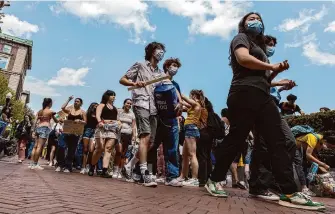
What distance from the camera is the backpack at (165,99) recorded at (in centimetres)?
493

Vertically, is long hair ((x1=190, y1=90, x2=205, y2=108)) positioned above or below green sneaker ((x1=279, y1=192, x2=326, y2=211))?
above

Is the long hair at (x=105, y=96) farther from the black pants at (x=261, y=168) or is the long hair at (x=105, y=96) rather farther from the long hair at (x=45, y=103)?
the black pants at (x=261, y=168)

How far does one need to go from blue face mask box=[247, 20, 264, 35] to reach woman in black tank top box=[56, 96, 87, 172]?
5.05 meters

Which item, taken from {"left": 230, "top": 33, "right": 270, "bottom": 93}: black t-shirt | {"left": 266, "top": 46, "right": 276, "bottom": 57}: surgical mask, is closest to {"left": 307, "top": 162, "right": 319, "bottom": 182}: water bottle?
{"left": 266, "top": 46, "right": 276, "bottom": 57}: surgical mask

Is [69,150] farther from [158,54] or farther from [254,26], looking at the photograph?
[254,26]

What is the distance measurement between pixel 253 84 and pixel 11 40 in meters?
71.9

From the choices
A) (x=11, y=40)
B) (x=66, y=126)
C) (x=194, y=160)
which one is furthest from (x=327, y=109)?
(x=11, y=40)

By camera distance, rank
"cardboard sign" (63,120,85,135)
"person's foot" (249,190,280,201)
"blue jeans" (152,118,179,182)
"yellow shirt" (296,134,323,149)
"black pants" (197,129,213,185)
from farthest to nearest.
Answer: "cardboard sign" (63,120,85,135) < "black pants" (197,129,213,185) < "yellow shirt" (296,134,323,149) < "blue jeans" (152,118,179,182) < "person's foot" (249,190,280,201)

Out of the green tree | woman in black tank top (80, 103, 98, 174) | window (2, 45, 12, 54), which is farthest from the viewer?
window (2, 45, 12, 54)

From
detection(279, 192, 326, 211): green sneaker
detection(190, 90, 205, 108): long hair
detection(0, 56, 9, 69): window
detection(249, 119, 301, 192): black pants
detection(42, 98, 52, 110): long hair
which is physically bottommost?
detection(279, 192, 326, 211): green sneaker

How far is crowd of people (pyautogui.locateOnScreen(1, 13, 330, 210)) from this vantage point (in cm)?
350

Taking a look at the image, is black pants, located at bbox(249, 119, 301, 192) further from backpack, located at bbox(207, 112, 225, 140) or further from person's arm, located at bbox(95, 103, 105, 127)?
person's arm, located at bbox(95, 103, 105, 127)

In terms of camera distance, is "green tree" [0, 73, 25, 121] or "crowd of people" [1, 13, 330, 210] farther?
"green tree" [0, 73, 25, 121]

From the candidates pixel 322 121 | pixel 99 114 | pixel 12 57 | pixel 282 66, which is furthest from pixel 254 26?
pixel 12 57
